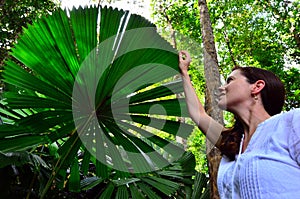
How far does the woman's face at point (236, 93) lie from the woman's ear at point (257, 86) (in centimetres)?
2

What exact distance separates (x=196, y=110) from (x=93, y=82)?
60 centimetres

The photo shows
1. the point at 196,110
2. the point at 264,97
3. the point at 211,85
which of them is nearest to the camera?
the point at 264,97

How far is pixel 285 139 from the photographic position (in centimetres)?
106

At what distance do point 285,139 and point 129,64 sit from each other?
98 cm

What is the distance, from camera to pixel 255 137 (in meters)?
1.21

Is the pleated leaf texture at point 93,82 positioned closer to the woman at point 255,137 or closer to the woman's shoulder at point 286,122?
the woman at point 255,137

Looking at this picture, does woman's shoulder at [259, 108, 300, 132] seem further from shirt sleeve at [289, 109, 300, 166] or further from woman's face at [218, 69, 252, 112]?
woman's face at [218, 69, 252, 112]

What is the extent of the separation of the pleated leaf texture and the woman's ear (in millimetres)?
525

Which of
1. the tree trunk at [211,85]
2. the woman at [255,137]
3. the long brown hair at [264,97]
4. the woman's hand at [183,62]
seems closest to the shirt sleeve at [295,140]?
the woman at [255,137]

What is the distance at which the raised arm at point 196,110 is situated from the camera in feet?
5.49

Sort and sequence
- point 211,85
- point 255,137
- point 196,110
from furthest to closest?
1. point 211,85
2. point 196,110
3. point 255,137

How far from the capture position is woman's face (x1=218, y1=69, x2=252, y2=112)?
145 centimetres

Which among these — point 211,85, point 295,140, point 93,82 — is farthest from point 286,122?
point 211,85

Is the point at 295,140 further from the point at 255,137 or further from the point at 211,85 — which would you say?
the point at 211,85
